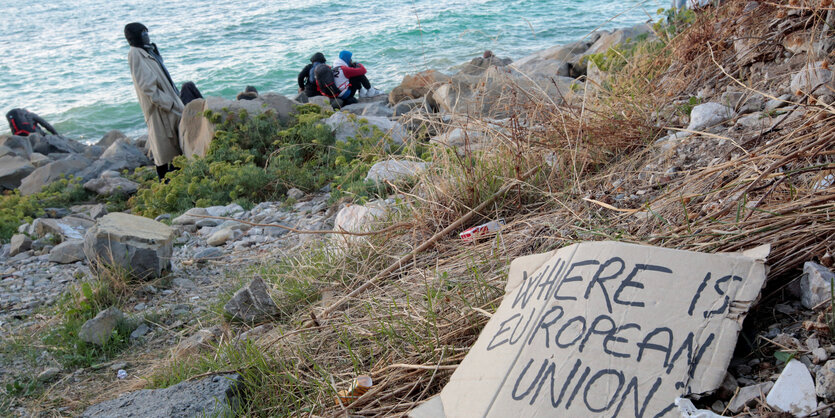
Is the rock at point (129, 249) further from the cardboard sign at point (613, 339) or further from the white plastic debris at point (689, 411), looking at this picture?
the white plastic debris at point (689, 411)

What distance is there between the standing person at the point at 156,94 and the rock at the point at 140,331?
4471 millimetres

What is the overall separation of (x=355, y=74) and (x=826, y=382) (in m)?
10.1

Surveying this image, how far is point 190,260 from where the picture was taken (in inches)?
166

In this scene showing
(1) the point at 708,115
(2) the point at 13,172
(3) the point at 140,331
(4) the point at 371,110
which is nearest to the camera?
(1) the point at 708,115

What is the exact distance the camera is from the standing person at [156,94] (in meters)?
6.70

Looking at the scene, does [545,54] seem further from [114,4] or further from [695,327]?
[114,4]

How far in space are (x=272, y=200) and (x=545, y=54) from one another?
7.88m

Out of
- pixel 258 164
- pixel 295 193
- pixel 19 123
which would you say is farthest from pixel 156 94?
pixel 19 123

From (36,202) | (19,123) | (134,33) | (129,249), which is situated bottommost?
(36,202)

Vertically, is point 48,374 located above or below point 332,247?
below

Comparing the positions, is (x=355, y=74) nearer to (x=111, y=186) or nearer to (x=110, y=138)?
(x=111, y=186)

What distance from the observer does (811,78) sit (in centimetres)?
236

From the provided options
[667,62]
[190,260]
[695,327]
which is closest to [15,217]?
[190,260]

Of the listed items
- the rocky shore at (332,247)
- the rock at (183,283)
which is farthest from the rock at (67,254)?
the rock at (183,283)
